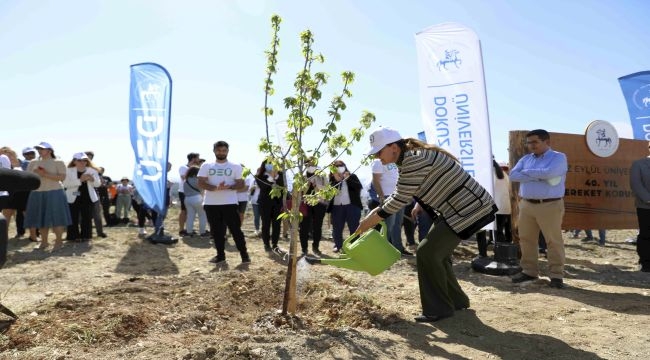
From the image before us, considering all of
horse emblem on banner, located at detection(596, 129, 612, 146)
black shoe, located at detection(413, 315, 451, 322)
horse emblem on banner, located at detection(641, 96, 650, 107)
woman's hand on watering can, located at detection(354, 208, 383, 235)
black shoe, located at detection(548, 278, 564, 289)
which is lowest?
black shoe, located at detection(413, 315, 451, 322)

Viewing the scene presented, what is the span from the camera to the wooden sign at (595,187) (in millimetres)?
7387

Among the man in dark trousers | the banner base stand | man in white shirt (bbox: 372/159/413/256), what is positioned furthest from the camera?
man in white shirt (bbox: 372/159/413/256)

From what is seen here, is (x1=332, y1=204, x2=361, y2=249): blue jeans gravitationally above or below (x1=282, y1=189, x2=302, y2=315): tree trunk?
→ above

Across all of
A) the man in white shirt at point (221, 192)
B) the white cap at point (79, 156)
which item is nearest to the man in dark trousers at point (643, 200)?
the man in white shirt at point (221, 192)

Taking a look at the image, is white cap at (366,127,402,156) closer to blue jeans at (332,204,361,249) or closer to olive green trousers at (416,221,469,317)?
olive green trousers at (416,221,469,317)

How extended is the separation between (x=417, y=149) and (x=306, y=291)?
72.9 inches

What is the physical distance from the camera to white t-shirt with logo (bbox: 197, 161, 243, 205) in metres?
6.71

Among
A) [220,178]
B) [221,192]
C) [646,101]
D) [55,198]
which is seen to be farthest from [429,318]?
[646,101]

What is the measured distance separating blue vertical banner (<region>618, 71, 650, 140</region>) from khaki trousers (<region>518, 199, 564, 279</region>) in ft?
21.3

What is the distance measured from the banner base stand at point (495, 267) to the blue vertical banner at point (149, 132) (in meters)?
5.26

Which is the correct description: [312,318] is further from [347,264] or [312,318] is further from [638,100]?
[638,100]

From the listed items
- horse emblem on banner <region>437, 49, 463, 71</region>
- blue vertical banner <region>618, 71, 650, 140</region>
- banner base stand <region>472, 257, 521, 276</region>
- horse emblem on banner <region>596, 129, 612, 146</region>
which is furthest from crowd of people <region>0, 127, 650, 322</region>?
blue vertical banner <region>618, 71, 650, 140</region>

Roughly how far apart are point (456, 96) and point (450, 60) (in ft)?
1.79

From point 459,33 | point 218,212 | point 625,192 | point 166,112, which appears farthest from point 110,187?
point 625,192
